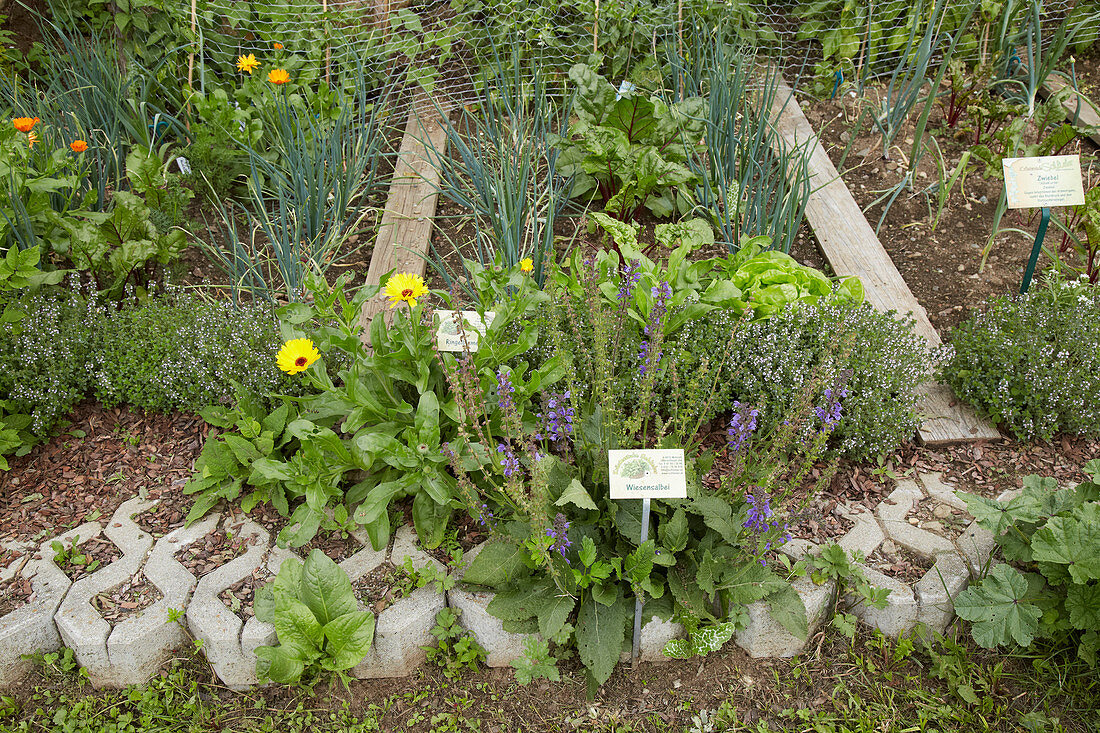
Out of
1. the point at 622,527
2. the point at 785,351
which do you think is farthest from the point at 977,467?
the point at 622,527

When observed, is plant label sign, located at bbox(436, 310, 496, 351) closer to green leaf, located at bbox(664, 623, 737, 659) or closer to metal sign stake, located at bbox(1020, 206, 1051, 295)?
green leaf, located at bbox(664, 623, 737, 659)

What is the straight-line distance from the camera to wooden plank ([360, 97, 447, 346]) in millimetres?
2943

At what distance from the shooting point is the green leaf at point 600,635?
1774 mm

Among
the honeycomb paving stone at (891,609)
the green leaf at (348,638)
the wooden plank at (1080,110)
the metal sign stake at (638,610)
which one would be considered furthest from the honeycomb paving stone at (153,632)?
the wooden plank at (1080,110)

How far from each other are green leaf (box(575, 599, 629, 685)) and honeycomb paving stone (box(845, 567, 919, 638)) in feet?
2.05

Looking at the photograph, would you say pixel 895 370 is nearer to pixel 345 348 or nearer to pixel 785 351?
pixel 785 351

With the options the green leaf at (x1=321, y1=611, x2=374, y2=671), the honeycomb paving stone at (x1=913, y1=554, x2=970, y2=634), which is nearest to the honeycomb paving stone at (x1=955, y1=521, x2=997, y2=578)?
the honeycomb paving stone at (x1=913, y1=554, x2=970, y2=634)

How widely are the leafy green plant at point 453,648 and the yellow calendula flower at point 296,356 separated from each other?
73 cm

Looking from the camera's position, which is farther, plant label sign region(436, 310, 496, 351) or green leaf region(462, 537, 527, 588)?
plant label sign region(436, 310, 496, 351)

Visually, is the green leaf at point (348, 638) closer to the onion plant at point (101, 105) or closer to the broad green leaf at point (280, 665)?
the broad green leaf at point (280, 665)

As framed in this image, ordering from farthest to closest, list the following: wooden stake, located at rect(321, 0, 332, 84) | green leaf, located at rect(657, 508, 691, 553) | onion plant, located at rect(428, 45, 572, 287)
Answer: wooden stake, located at rect(321, 0, 332, 84)
onion plant, located at rect(428, 45, 572, 287)
green leaf, located at rect(657, 508, 691, 553)

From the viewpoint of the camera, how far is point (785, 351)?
2254 mm

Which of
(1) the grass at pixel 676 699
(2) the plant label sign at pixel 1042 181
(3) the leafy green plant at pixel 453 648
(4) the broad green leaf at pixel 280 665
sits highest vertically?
(2) the plant label sign at pixel 1042 181

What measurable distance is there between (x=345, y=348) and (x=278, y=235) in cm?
133
